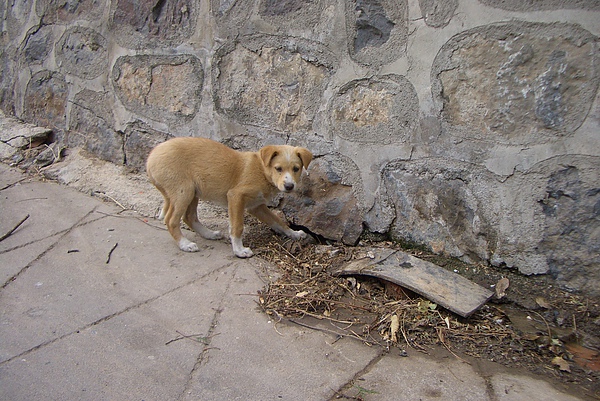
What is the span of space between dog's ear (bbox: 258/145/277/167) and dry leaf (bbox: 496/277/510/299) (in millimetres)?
1752

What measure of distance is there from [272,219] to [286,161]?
25.4 inches

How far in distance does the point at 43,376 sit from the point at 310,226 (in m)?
2.18

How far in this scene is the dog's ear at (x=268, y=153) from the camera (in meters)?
3.68

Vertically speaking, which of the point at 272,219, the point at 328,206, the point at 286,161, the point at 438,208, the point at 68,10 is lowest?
the point at 272,219

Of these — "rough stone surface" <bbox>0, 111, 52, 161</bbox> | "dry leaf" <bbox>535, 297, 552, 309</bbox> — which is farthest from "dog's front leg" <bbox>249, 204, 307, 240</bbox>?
"rough stone surface" <bbox>0, 111, 52, 161</bbox>

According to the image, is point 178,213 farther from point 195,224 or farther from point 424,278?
point 424,278

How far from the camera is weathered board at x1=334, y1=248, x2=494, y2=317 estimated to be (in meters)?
3.01

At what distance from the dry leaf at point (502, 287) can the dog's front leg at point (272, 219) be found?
1507mm

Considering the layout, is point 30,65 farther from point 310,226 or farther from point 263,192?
point 310,226

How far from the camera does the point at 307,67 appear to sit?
12.2ft

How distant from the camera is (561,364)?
2637 mm

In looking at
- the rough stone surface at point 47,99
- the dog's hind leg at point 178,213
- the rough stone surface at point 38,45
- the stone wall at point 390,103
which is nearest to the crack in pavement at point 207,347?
the dog's hind leg at point 178,213

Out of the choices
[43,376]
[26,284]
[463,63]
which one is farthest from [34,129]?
[463,63]

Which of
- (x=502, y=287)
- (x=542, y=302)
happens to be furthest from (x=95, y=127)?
(x=542, y=302)
